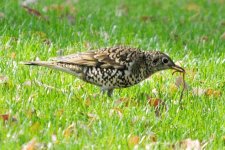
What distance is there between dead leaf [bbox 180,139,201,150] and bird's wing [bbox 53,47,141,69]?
1.55m

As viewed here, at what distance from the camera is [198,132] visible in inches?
271

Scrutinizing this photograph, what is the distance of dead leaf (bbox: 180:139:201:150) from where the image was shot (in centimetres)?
642

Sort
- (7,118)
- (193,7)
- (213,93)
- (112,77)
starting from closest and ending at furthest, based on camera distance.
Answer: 1. (7,118)
2. (112,77)
3. (213,93)
4. (193,7)

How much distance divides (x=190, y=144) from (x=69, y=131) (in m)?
1.03

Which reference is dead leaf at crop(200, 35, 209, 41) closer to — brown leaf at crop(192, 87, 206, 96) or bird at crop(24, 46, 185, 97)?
brown leaf at crop(192, 87, 206, 96)

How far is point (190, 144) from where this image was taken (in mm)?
6465

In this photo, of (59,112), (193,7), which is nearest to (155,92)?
(59,112)

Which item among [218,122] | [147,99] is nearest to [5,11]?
[147,99]

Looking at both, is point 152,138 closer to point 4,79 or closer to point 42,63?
point 42,63

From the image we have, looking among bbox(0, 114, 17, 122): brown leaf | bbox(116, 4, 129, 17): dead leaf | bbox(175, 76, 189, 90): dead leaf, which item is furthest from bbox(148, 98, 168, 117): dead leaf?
bbox(116, 4, 129, 17): dead leaf

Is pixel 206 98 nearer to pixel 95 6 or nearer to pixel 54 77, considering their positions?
pixel 54 77

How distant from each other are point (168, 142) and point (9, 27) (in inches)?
168

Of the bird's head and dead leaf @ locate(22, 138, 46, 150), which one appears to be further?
the bird's head

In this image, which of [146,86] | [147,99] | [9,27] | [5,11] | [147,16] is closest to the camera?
[147,99]
